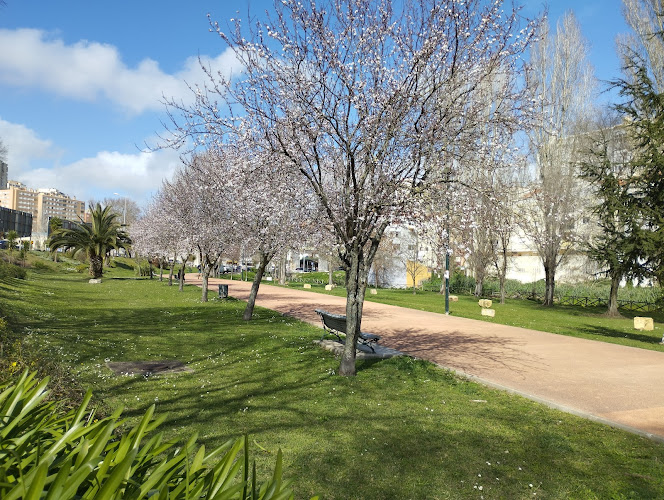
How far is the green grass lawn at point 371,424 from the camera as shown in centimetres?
424

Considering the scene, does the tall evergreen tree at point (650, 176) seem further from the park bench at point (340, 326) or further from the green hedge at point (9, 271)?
the green hedge at point (9, 271)

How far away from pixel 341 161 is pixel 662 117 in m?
12.0

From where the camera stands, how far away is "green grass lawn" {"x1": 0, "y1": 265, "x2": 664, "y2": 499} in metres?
4.24

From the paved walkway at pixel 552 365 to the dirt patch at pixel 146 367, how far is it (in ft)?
15.6

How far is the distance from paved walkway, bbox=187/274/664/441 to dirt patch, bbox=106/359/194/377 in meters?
4.77

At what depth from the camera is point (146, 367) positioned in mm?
8273

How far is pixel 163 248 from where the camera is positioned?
33.3 meters

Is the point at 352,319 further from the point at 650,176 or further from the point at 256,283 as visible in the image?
the point at 650,176

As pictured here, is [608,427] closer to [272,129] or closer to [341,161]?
[341,161]

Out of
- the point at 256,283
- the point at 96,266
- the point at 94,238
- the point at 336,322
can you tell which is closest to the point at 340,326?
the point at 336,322

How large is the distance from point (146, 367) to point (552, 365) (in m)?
7.64

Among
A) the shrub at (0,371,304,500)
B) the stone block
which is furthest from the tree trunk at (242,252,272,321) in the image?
the stone block

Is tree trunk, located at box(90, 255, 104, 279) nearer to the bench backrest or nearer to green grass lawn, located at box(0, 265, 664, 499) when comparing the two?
green grass lawn, located at box(0, 265, 664, 499)

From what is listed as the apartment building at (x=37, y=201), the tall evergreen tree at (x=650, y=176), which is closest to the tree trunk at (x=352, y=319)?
the tall evergreen tree at (x=650, y=176)
